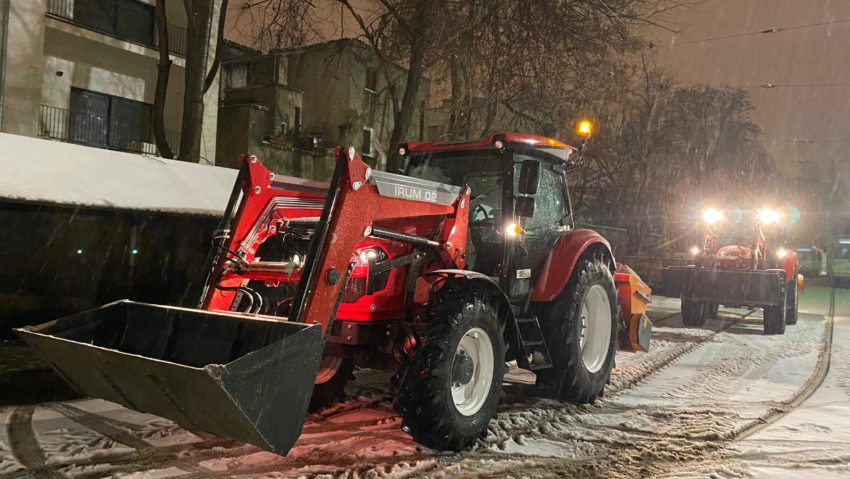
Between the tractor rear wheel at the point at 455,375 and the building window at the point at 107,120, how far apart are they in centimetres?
1213

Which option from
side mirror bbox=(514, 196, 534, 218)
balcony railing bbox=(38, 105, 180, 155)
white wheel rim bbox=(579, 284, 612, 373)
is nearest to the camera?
side mirror bbox=(514, 196, 534, 218)

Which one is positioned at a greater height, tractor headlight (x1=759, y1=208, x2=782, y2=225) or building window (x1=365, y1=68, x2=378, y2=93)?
building window (x1=365, y1=68, x2=378, y2=93)

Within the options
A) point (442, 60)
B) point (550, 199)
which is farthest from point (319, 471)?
point (442, 60)

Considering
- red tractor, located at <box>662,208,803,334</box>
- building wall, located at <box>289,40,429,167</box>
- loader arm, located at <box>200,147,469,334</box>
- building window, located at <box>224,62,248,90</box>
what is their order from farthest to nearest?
building window, located at <box>224,62,248,90</box>, building wall, located at <box>289,40,429,167</box>, red tractor, located at <box>662,208,803,334</box>, loader arm, located at <box>200,147,469,334</box>

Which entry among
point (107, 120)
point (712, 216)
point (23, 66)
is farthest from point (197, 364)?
point (107, 120)

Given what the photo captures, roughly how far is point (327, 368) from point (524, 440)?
5.39 ft

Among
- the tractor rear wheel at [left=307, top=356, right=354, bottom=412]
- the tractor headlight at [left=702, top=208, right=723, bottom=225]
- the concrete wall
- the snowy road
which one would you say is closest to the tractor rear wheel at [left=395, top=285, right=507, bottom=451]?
the snowy road

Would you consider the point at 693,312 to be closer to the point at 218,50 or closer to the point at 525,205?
the point at 525,205

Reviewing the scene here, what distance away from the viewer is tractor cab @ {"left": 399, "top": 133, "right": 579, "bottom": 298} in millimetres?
5160

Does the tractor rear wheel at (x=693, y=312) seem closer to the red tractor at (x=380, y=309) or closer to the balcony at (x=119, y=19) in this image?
the red tractor at (x=380, y=309)

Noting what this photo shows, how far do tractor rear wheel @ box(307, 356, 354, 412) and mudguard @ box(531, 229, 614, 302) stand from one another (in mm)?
1735

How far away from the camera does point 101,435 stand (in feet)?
15.0

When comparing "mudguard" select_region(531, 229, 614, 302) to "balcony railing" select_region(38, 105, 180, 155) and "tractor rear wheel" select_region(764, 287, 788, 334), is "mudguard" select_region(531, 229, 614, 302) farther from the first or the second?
"balcony railing" select_region(38, 105, 180, 155)

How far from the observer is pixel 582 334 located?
604 centimetres
